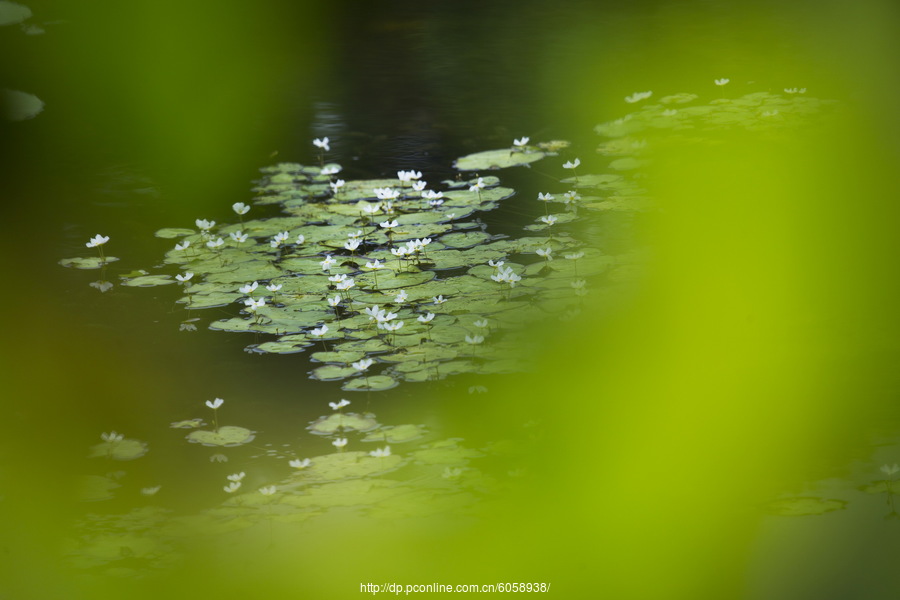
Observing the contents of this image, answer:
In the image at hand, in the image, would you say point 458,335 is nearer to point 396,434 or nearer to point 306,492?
point 396,434

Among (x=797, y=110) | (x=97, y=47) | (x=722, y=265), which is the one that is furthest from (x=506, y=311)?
(x=97, y=47)

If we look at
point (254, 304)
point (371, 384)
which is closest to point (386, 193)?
point (254, 304)

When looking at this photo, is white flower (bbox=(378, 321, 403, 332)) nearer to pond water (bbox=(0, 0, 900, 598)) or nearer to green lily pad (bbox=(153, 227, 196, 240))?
pond water (bbox=(0, 0, 900, 598))

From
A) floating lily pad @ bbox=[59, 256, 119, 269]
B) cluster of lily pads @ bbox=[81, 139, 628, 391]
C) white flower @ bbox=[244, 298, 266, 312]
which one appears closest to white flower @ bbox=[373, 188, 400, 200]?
cluster of lily pads @ bbox=[81, 139, 628, 391]

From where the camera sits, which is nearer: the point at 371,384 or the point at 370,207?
the point at 371,384

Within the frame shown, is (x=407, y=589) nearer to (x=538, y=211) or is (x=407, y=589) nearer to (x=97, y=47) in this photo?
(x=538, y=211)

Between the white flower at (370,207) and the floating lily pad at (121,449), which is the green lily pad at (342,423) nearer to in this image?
the floating lily pad at (121,449)
